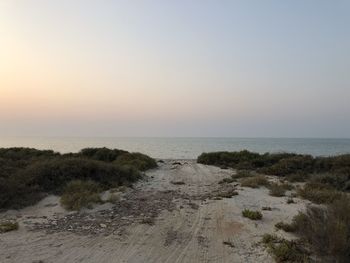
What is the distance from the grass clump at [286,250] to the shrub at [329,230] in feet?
0.86

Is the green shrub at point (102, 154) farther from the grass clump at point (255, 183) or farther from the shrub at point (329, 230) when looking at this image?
the shrub at point (329, 230)

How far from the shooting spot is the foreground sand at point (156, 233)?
8.55 meters

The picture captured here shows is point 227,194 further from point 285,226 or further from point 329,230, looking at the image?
point 329,230

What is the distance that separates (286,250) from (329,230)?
970 millimetres

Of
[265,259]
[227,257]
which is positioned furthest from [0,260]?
[265,259]

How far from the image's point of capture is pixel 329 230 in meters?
7.66

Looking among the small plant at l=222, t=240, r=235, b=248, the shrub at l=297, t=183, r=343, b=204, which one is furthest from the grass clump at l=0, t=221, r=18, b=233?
the shrub at l=297, t=183, r=343, b=204

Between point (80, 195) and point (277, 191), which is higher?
point (277, 191)

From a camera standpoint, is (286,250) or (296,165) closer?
(286,250)

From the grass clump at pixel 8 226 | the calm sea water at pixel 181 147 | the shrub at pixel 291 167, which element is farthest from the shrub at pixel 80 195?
the calm sea water at pixel 181 147

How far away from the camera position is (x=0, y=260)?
27.2ft

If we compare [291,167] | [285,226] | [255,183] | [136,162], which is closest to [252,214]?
[285,226]

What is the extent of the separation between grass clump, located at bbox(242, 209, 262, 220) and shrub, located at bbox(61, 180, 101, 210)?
15.3 feet

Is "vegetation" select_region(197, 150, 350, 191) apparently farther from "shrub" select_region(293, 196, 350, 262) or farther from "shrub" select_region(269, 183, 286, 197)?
"shrub" select_region(293, 196, 350, 262)
